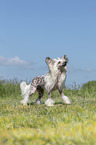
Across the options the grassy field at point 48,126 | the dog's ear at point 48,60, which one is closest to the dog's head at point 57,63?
the dog's ear at point 48,60

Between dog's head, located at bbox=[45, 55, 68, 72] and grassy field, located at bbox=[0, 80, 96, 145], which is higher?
dog's head, located at bbox=[45, 55, 68, 72]

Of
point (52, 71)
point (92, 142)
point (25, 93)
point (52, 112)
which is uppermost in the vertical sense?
point (52, 71)

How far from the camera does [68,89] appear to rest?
14.1m

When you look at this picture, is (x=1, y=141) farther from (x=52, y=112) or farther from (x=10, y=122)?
(x=52, y=112)

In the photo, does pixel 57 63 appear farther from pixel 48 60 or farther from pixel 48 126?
pixel 48 126

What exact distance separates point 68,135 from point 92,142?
1.39 ft

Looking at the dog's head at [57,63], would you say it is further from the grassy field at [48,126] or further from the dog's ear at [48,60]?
the grassy field at [48,126]

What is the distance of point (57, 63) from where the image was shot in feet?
24.5

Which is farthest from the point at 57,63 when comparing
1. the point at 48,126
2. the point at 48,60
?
the point at 48,126

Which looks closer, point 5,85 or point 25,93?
point 25,93

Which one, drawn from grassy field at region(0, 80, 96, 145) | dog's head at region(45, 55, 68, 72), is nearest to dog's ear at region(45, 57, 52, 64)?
dog's head at region(45, 55, 68, 72)

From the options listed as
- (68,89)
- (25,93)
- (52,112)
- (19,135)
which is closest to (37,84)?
(25,93)

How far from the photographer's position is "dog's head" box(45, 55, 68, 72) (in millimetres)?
7422

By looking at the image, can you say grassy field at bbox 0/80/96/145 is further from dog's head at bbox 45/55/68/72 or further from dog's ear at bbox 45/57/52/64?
dog's ear at bbox 45/57/52/64
